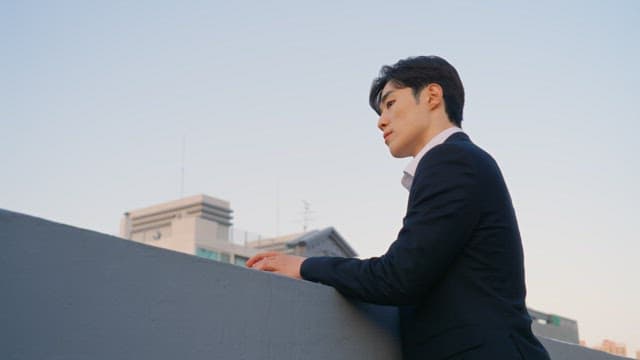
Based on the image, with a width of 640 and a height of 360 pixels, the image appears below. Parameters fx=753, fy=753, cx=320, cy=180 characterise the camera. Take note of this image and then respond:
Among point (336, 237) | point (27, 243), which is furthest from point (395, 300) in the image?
point (336, 237)

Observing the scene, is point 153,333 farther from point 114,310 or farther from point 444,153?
point 444,153

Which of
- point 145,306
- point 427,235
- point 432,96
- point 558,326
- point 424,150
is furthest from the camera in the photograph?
point 558,326

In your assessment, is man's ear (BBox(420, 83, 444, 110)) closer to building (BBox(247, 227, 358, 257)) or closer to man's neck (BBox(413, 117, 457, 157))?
man's neck (BBox(413, 117, 457, 157))

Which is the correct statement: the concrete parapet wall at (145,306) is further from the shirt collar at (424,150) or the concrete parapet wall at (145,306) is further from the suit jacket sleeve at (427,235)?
the shirt collar at (424,150)

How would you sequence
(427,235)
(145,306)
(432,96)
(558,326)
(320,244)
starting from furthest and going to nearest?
1. (320,244)
2. (558,326)
3. (432,96)
4. (427,235)
5. (145,306)

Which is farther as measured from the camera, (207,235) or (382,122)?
(207,235)

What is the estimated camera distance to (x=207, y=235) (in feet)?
268

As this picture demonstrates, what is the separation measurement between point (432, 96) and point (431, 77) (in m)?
0.06

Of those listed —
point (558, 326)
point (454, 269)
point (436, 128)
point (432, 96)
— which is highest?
point (558, 326)

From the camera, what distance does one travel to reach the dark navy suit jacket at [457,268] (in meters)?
1.76

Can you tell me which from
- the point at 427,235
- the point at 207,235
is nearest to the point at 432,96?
the point at 427,235

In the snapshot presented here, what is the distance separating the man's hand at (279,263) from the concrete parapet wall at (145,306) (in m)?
0.15

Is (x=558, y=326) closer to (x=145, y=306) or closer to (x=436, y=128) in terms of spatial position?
(x=436, y=128)

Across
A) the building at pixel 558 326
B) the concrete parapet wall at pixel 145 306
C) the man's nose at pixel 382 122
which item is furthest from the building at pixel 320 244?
the concrete parapet wall at pixel 145 306
